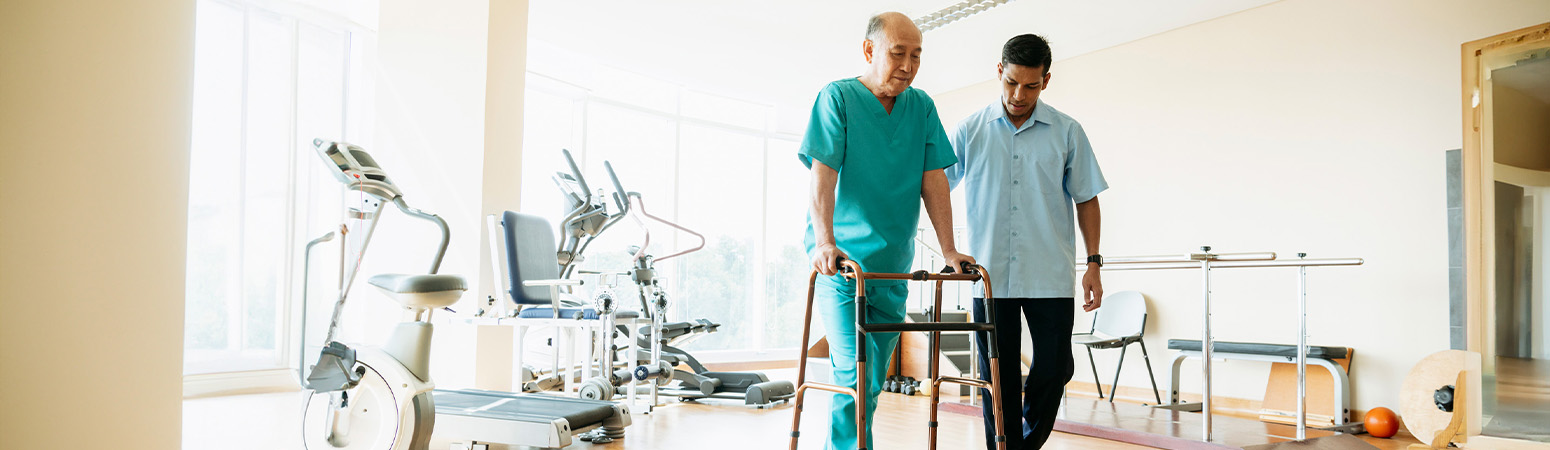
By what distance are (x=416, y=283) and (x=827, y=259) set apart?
152cm

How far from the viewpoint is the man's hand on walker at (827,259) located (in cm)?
189

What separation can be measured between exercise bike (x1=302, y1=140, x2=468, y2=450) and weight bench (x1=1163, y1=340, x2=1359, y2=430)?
3.81 meters

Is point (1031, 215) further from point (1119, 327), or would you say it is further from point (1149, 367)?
point (1119, 327)

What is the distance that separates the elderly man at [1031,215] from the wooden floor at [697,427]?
1071 mm

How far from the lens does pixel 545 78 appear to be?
691cm

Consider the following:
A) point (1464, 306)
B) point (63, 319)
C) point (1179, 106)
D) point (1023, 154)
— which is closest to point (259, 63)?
point (63, 319)

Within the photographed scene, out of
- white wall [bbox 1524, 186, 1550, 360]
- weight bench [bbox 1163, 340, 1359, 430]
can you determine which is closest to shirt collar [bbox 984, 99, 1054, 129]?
weight bench [bbox 1163, 340, 1359, 430]

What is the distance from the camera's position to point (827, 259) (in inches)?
74.7

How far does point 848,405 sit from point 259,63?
17.4ft

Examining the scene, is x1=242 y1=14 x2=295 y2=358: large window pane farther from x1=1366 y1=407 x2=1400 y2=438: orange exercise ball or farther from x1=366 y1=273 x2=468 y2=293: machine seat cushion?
x1=1366 y1=407 x2=1400 y2=438: orange exercise ball

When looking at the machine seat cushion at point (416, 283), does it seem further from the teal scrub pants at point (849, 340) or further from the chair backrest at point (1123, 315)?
the chair backrest at point (1123, 315)

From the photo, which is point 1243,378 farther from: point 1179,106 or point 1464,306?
point 1179,106

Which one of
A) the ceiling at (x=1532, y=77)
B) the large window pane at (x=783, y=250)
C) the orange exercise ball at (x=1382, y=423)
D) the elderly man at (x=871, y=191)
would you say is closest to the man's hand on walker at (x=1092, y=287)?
the elderly man at (x=871, y=191)

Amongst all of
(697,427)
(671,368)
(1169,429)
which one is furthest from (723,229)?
(1169,429)
